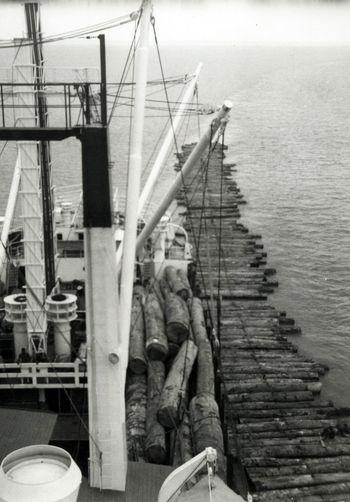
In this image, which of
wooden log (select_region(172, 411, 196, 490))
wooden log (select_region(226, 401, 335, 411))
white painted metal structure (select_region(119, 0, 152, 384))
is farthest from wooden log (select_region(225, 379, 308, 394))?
white painted metal structure (select_region(119, 0, 152, 384))

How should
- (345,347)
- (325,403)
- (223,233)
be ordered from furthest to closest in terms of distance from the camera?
1. (223,233)
2. (345,347)
3. (325,403)

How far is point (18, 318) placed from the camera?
2462 cm

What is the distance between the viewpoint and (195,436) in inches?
877

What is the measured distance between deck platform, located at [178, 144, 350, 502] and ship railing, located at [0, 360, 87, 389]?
5193 mm

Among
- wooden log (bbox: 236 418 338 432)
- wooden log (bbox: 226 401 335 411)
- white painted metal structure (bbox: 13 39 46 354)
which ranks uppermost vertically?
white painted metal structure (bbox: 13 39 46 354)

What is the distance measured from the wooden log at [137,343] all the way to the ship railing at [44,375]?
3.41m

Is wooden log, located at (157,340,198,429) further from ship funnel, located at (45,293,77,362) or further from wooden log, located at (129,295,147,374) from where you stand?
ship funnel, located at (45,293,77,362)

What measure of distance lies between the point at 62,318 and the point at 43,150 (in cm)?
578

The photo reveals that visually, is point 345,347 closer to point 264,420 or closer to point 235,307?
point 235,307

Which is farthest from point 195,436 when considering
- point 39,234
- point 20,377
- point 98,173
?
point 98,173

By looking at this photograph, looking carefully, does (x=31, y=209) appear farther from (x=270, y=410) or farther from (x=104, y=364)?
(x=270, y=410)

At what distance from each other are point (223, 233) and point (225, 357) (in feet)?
73.8

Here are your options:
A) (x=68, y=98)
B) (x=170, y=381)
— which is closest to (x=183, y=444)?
(x=170, y=381)

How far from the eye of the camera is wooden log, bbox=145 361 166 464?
2169 centimetres
